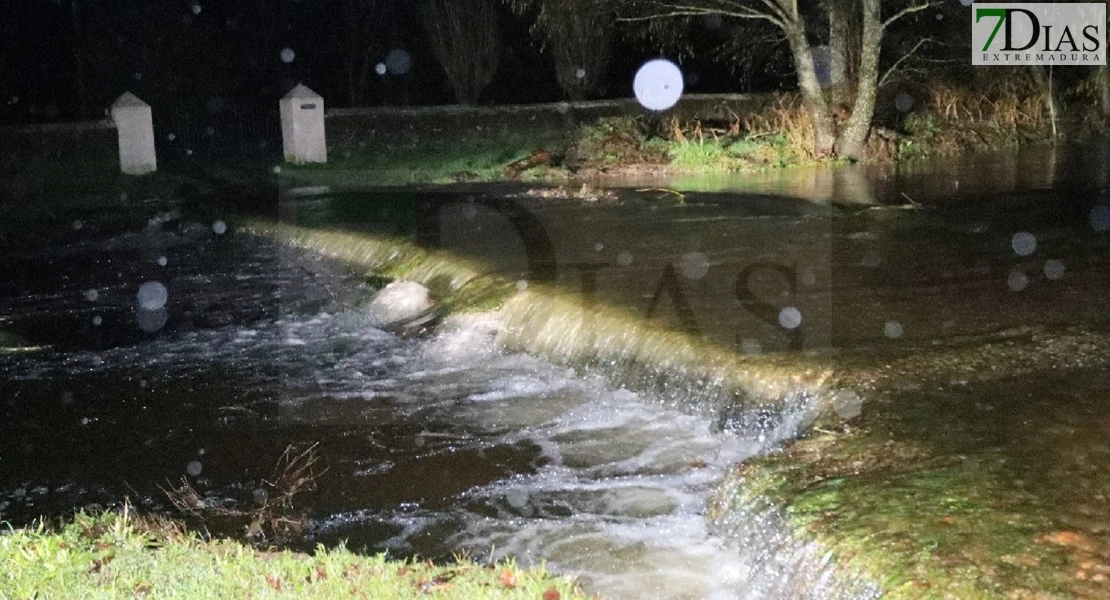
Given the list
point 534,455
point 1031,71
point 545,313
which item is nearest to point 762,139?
point 1031,71

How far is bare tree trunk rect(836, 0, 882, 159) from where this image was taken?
1886cm

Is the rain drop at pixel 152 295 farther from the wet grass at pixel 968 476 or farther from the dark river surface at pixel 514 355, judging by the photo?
the wet grass at pixel 968 476

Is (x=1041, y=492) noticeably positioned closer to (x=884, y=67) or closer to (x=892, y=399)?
(x=892, y=399)

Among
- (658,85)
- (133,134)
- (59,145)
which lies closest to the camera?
(59,145)

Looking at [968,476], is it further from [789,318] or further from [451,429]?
[451,429]

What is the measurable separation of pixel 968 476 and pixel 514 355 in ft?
16.6

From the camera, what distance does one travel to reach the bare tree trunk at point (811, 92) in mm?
19391

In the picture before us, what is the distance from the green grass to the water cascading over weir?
1.21 m

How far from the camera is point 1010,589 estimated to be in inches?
168

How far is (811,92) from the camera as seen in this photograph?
64.3 ft

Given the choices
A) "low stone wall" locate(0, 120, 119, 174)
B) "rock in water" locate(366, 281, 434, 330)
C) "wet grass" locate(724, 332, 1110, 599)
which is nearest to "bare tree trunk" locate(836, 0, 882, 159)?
"rock in water" locate(366, 281, 434, 330)

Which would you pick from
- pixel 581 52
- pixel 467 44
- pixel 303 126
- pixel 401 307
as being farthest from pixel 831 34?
pixel 401 307

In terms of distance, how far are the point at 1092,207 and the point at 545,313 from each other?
7697mm

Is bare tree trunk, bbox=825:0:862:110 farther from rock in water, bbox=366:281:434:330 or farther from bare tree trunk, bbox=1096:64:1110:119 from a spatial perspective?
rock in water, bbox=366:281:434:330
